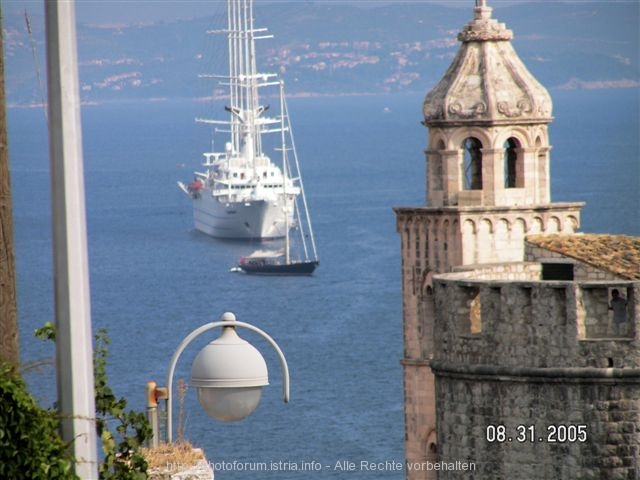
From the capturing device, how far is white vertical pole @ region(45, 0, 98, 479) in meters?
9.41

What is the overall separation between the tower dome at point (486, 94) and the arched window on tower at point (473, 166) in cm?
39

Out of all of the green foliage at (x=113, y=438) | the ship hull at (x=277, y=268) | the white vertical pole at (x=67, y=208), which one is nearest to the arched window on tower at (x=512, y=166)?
the green foliage at (x=113, y=438)

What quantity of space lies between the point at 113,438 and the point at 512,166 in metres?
19.0

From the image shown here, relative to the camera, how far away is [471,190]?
1163 inches

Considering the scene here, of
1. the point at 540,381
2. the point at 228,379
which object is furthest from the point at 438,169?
the point at 228,379

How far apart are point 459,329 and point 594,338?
1.45 m

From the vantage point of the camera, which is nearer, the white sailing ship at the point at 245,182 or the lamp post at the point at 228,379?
the lamp post at the point at 228,379

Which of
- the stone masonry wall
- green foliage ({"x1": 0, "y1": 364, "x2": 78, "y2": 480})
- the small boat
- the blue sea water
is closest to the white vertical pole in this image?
green foliage ({"x1": 0, "y1": 364, "x2": 78, "y2": 480})

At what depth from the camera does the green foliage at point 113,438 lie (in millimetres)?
10891

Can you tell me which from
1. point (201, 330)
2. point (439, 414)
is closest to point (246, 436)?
point (439, 414)

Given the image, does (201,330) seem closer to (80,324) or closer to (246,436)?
(80,324)

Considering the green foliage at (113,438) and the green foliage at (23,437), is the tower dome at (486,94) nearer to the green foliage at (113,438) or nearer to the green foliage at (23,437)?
the green foliage at (113,438)

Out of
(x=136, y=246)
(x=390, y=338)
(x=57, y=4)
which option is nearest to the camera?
(x=57, y=4)

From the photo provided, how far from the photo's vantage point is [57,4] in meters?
9.34
